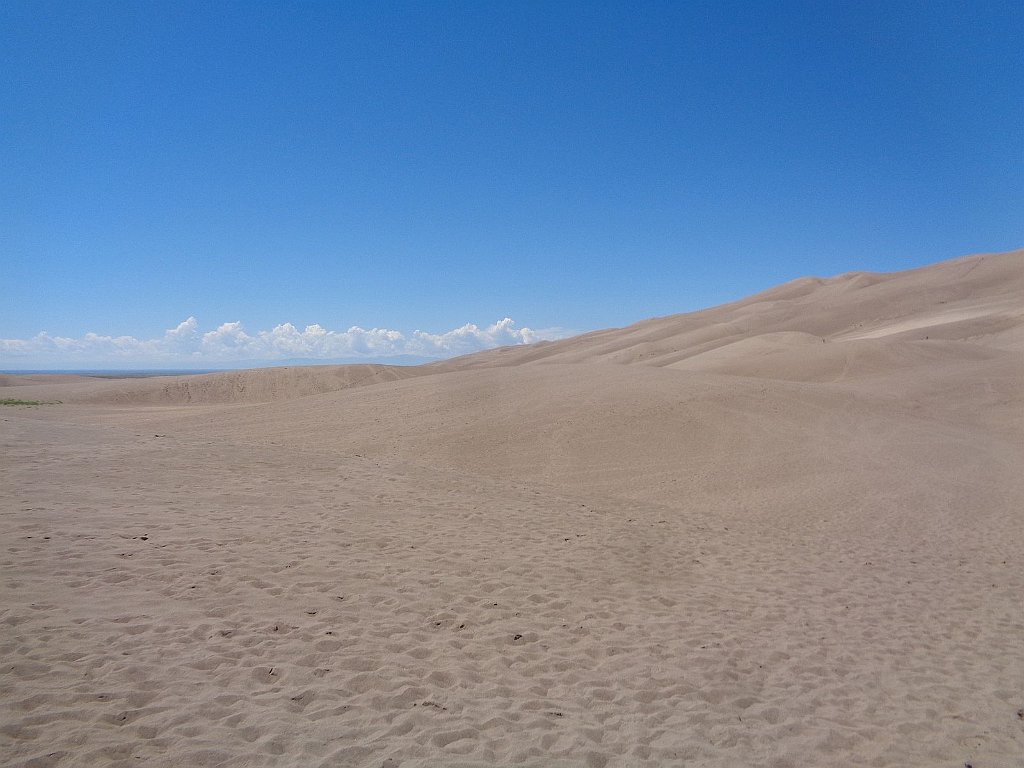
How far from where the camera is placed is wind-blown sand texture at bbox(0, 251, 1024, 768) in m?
4.39

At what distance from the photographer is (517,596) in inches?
285

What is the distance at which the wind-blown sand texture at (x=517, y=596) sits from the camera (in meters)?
4.39

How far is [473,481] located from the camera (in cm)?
1349

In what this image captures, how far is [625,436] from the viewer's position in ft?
59.1

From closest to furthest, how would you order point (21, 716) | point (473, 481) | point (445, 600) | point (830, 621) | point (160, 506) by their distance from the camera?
point (21, 716), point (445, 600), point (830, 621), point (160, 506), point (473, 481)

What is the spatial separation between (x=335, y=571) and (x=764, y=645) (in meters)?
4.75

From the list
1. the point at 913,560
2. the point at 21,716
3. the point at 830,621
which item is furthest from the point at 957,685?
the point at 21,716

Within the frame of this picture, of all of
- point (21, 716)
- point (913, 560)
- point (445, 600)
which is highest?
Result: point (21, 716)

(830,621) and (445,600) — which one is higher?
(445,600)

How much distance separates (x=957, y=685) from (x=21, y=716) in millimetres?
7578

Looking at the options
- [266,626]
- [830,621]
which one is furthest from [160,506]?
[830,621]

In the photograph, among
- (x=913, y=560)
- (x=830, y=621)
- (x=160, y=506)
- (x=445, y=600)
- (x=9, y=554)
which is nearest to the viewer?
(x=9, y=554)

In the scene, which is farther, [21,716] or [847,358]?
[847,358]

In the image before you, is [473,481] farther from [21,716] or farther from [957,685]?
[21,716]
